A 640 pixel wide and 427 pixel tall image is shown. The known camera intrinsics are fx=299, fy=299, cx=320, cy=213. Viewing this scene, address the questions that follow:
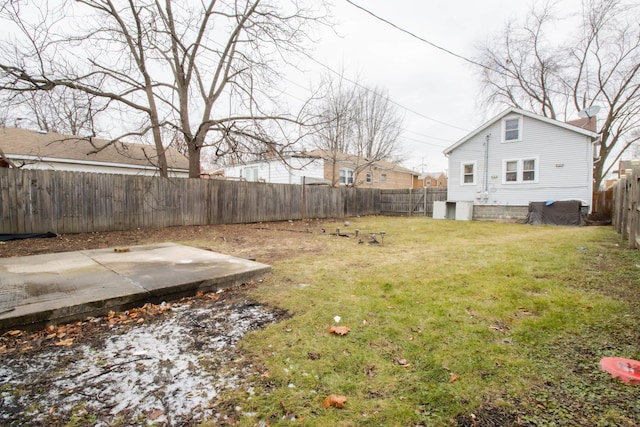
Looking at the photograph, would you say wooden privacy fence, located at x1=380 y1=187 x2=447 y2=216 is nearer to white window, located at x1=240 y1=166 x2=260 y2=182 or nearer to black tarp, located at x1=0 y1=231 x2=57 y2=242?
white window, located at x1=240 y1=166 x2=260 y2=182

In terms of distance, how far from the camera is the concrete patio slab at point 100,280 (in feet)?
8.30

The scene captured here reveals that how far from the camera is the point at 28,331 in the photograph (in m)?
2.37

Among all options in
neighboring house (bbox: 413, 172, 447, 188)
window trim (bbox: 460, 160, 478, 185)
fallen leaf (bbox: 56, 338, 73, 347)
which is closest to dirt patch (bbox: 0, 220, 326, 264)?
fallen leaf (bbox: 56, 338, 73, 347)

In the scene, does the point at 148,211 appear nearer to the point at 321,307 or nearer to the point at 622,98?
the point at 321,307

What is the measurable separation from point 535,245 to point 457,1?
6.64 m

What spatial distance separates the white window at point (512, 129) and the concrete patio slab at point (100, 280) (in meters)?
14.5

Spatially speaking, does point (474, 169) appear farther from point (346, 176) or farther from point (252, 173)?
point (252, 173)

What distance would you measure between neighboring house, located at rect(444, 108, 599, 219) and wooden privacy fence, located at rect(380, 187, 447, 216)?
113 cm

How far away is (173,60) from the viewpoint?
10.0m

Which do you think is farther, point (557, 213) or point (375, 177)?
point (375, 177)

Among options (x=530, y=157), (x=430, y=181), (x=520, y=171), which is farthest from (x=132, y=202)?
(x=430, y=181)

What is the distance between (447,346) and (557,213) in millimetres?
13591

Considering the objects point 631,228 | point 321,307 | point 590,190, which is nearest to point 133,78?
point 321,307

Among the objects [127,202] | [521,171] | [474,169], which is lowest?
[127,202]
